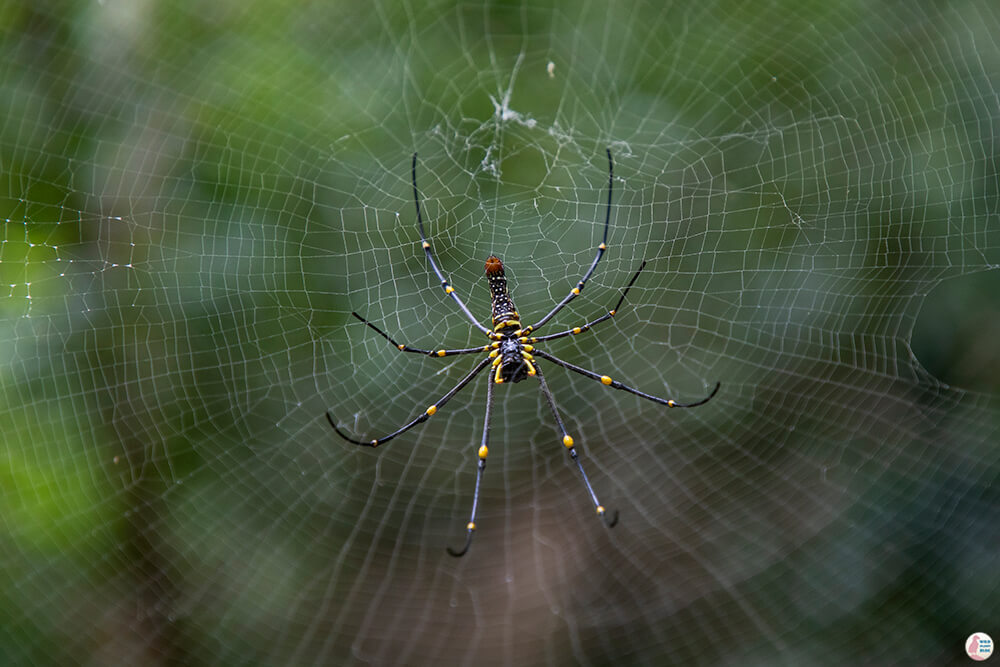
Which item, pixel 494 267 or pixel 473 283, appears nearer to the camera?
pixel 494 267

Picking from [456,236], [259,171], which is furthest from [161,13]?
[456,236]

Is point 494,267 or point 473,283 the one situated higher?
point 494,267

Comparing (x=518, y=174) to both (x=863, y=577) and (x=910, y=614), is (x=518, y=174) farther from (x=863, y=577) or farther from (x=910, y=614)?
(x=910, y=614)

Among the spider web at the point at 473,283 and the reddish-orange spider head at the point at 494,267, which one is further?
the spider web at the point at 473,283

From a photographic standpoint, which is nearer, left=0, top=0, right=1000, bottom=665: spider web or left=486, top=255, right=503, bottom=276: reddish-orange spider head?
left=486, top=255, right=503, bottom=276: reddish-orange spider head

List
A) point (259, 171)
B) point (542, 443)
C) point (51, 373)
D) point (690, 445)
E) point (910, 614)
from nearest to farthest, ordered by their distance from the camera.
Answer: point (51, 373) → point (259, 171) → point (910, 614) → point (690, 445) → point (542, 443)

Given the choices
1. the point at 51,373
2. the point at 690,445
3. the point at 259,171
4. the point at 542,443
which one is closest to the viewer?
the point at 51,373

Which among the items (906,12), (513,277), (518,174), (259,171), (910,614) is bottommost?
(910,614)

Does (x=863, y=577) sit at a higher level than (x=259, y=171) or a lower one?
lower
